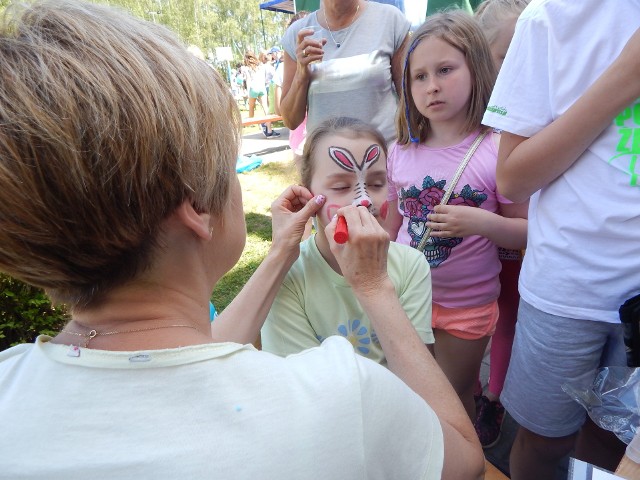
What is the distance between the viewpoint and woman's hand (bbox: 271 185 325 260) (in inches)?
51.3

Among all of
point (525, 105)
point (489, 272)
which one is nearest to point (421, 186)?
point (489, 272)

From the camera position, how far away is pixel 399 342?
0.97 m

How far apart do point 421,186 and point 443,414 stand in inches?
39.8

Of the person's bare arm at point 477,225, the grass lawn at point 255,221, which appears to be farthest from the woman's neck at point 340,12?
the person's bare arm at point 477,225

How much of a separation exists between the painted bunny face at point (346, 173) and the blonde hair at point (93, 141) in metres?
0.71

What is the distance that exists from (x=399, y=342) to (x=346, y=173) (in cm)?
64

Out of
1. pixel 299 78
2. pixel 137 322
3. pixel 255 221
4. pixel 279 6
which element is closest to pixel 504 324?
pixel 299 78

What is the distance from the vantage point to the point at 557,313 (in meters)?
1.23

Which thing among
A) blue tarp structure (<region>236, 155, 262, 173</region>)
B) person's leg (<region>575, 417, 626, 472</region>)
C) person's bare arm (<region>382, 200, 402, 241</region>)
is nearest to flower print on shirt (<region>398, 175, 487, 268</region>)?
person's bare arm (<region>382, 200, 402, 241</region>)

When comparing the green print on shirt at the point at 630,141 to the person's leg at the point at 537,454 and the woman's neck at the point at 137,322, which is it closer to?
the person's leg at the point at 537,454

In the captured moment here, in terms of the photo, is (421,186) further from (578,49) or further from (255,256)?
(255,256)

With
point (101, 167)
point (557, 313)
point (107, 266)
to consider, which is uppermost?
point (101, 167)

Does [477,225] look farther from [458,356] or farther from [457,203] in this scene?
[458,356]

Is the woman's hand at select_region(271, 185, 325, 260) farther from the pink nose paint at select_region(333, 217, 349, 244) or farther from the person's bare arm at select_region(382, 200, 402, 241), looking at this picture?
the person's bare arm at select_region(382, 200, 402, 241)
